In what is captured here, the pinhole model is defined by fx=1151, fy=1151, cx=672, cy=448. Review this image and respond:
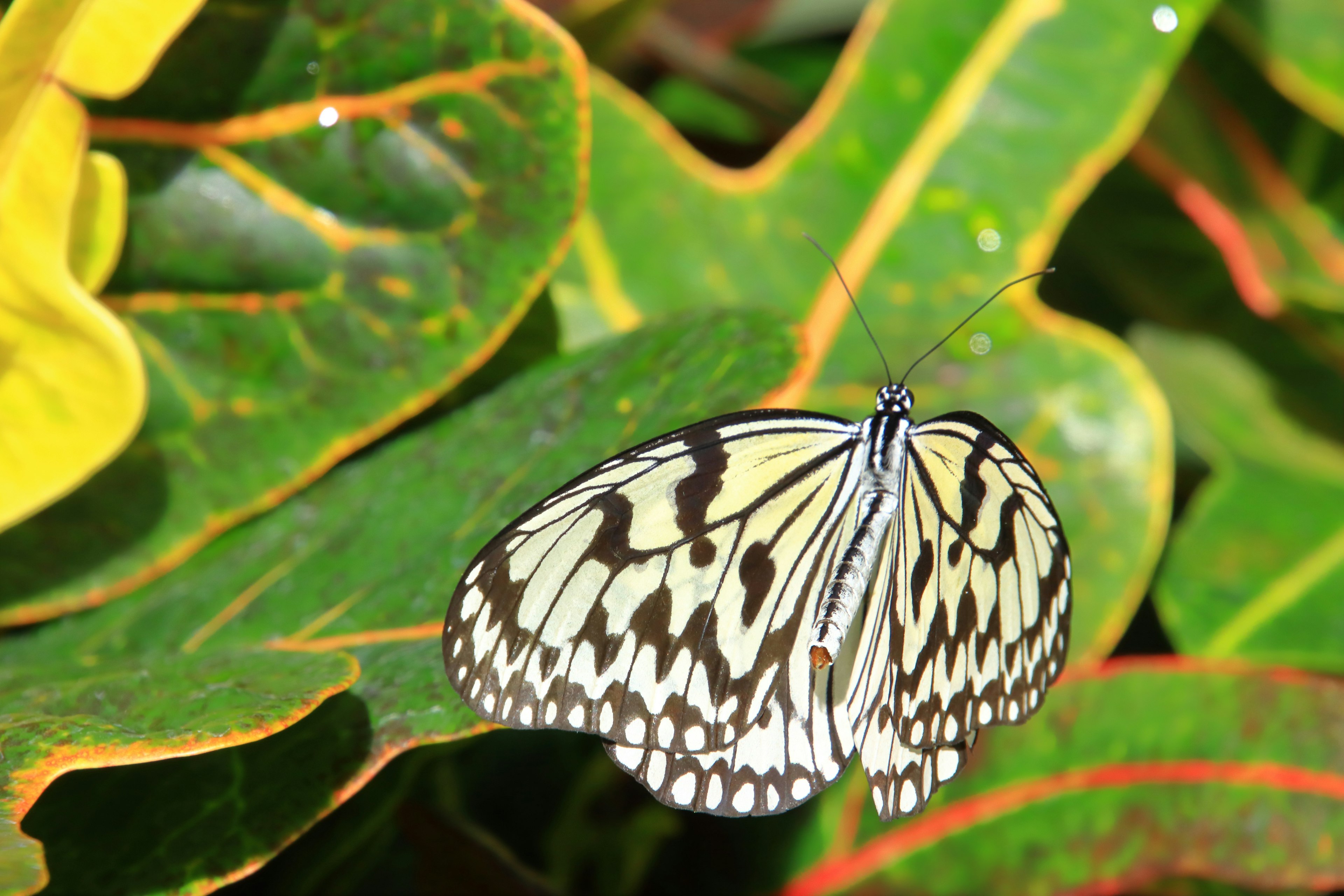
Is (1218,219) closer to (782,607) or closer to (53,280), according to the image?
(782,607)

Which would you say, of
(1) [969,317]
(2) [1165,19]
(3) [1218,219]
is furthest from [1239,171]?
(1) [969,317]

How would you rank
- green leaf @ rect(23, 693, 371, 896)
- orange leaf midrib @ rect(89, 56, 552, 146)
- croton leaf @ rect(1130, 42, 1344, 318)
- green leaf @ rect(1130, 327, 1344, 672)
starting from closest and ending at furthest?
1. green leaf @ rect(23, 693, 371, 896)
2. orange leaf midrib @ rect(89, 56, 552, 146)
3. green leaf @ rect(1130, 327, 1344, 672)
4. croton leaf @ rect(1130, 42, 1344, 318)

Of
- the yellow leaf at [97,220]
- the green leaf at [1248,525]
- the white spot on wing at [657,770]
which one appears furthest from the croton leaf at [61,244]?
the green leaf at [1248,525]

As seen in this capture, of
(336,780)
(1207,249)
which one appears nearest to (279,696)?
(336,780)

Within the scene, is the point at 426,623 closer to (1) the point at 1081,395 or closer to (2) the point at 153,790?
(2) the point at 153,790

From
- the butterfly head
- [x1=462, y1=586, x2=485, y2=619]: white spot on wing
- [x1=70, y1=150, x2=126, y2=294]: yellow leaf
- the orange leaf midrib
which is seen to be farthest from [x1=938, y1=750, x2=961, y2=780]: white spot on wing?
[x1=70, y1=150, x2=126, y2=294]: yellow leaf

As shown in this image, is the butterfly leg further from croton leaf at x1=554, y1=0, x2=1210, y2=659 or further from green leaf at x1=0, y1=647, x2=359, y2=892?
green leaf at x1=0, y1=647, x2=359, y2=892
